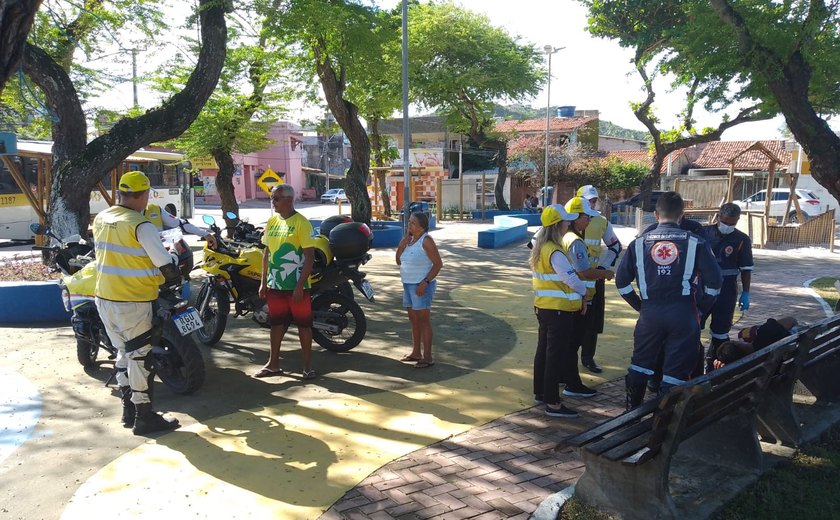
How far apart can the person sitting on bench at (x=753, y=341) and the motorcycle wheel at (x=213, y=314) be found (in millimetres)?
4944

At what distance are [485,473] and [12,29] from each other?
3.72 m

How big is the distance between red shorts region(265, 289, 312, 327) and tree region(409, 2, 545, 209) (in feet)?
78.1

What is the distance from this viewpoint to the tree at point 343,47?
12969mm

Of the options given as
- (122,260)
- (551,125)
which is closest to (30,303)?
(122,260)

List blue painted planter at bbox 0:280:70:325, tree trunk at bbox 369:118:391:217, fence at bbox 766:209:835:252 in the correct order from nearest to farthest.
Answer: blue painted planter at bbox 0:280:70:325, fence at bbox 766:209:835:252, tree trunk at bbox 369:118:391:217

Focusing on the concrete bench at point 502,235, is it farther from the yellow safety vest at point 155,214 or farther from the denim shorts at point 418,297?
the denim shorts at point 418,297

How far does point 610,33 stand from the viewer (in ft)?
65.5

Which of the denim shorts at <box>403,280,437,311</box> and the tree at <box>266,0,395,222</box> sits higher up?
the tree at <box>266,0,395,222</box>

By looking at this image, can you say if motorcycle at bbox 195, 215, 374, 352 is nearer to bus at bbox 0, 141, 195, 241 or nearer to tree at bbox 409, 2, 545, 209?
bus at bbox 0, 141, 195, 241

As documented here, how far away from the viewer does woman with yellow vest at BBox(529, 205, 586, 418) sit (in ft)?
16.1

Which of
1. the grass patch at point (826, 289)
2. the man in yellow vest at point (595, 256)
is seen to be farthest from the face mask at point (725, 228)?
the grass patch at point (826, 289)

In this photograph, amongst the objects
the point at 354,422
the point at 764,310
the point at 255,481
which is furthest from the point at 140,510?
the point at 764,310

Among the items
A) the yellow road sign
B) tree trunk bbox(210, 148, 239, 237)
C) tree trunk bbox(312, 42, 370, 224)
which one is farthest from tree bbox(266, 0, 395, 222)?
tree trunk bbox(210, 148, 239, 237)

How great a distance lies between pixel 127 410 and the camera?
4.95m
